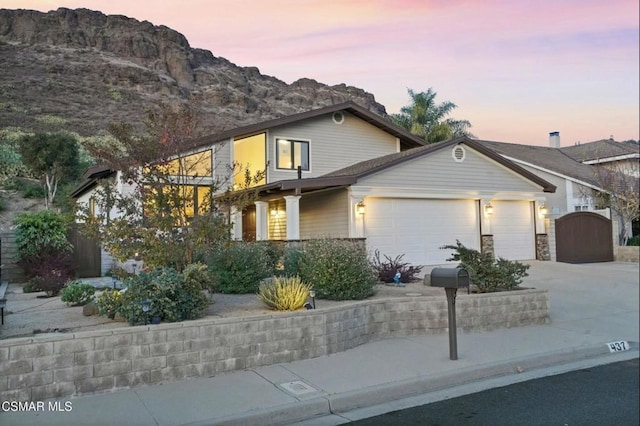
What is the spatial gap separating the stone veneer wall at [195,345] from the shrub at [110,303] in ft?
4.22


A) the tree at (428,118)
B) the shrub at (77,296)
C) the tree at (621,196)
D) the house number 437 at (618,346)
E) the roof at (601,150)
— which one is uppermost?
the tree at (428,118)

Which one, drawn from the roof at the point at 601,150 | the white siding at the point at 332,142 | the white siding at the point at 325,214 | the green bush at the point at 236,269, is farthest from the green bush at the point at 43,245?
the roof at the point at 601,150

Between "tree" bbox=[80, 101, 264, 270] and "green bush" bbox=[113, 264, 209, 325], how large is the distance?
0.66 metres

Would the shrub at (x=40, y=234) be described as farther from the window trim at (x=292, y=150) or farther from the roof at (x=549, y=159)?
the roof at (x=549, y=159)

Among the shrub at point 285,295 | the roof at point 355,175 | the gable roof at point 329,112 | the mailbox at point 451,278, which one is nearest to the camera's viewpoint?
the mailbox at point 451,278

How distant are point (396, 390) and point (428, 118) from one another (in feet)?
89.1

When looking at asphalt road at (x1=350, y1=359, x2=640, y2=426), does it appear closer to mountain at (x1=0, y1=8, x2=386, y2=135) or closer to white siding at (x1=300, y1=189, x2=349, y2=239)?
mountain at (x1=0, y1=8, x2=386, y2=135)

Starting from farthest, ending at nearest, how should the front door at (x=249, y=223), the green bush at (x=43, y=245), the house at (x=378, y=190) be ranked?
the front door at (x=249, y=223) → the house at (x=378, y=190) → the green bush at (x=43, y=245)

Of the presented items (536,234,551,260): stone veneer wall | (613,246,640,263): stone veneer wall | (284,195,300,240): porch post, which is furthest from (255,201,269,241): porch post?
(613,246,640,263): stone veneer wall

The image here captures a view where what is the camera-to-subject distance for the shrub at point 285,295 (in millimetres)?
7586

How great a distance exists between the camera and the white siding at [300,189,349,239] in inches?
643

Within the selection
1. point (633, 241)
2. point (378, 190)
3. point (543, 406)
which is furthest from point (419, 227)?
point (543, 406)

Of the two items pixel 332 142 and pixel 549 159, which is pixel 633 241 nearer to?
pixel 549 159

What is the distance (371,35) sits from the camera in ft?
32.7
